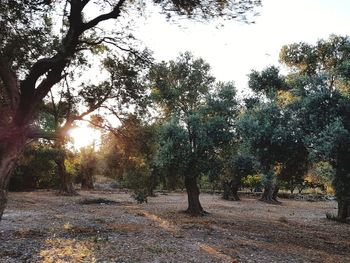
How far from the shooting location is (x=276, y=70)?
127ft

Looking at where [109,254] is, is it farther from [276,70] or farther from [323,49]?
Result: [276,70]

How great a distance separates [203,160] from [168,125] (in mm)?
3585

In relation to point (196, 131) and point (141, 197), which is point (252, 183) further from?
point (141, 197)

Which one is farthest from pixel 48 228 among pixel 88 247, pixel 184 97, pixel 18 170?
pixel 18 170

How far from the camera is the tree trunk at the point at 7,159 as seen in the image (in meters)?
11.2

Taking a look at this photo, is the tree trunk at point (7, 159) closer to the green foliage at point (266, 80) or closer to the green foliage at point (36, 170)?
the green foliage at point (36, 170)

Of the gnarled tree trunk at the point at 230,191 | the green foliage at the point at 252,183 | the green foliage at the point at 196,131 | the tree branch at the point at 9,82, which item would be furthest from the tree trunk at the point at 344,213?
the green foliage at the point at 252,183

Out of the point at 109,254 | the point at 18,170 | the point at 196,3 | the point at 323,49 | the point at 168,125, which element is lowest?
the point at 109,254

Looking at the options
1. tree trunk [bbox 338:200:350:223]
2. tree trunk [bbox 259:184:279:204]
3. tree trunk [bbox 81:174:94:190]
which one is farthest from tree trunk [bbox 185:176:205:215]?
tree trunk [bbox 81:174:94:190]

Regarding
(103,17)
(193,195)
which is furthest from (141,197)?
(103,17)

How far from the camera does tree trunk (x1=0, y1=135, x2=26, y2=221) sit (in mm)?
11227

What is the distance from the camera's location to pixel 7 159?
453 inches

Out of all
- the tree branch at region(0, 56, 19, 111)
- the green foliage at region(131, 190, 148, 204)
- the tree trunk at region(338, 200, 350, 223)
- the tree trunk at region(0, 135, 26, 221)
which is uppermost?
the tree branch at region(0, 56, 19, 111)

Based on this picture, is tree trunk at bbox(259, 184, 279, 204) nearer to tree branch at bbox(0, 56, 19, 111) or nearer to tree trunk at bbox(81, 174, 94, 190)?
tree trunk at bbox(81, 174, 94, 190)
